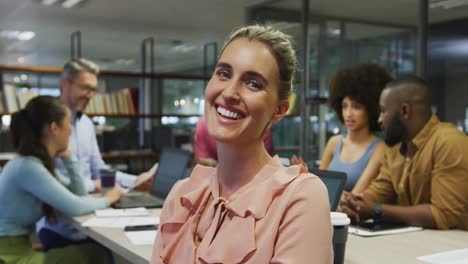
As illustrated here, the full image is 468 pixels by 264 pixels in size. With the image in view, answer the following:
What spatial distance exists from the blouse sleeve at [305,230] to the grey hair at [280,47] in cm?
26

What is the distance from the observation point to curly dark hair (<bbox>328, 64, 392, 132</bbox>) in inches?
106

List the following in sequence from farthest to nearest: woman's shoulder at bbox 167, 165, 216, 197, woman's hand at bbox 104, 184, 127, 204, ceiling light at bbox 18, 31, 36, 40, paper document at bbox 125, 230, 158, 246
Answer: ceiling light at bbox 18, 31, 36, 40, woman's hand at bbox 104, 184, 127, 204, paper document at bbox 125, 230, 158, 246, woman's shoulder at bbox 167, 165, 216, 197

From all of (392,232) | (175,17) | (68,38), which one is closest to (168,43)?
(68,38)

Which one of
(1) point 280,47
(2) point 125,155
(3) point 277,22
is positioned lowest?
(2) point 125,155

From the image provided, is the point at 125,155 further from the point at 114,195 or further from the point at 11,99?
the point at 114,195

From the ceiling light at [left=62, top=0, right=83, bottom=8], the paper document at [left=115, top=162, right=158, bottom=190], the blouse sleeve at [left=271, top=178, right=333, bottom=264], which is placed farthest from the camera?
the ceiling light at [left=62, top=0, right=83, bottom=8]

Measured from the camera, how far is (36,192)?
7.78 feet

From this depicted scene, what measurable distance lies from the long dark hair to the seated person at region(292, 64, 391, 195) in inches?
48.2

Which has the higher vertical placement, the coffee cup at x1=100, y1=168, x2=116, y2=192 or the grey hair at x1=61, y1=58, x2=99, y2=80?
the grey hair at x1=61, y1=58, x2=99, y2=80

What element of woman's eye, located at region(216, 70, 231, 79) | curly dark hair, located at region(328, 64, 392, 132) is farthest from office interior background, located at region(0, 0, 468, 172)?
woman's eye, located at region(216, 70, 231, 79)

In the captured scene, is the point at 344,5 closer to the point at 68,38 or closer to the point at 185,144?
the point at 185,144

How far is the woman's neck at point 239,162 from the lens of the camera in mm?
1159

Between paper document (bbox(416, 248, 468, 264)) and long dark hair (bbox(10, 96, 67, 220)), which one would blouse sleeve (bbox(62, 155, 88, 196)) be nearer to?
long dark hair (bbox(10, 96, 67, 220))

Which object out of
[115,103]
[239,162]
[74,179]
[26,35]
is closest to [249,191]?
[239,162]
